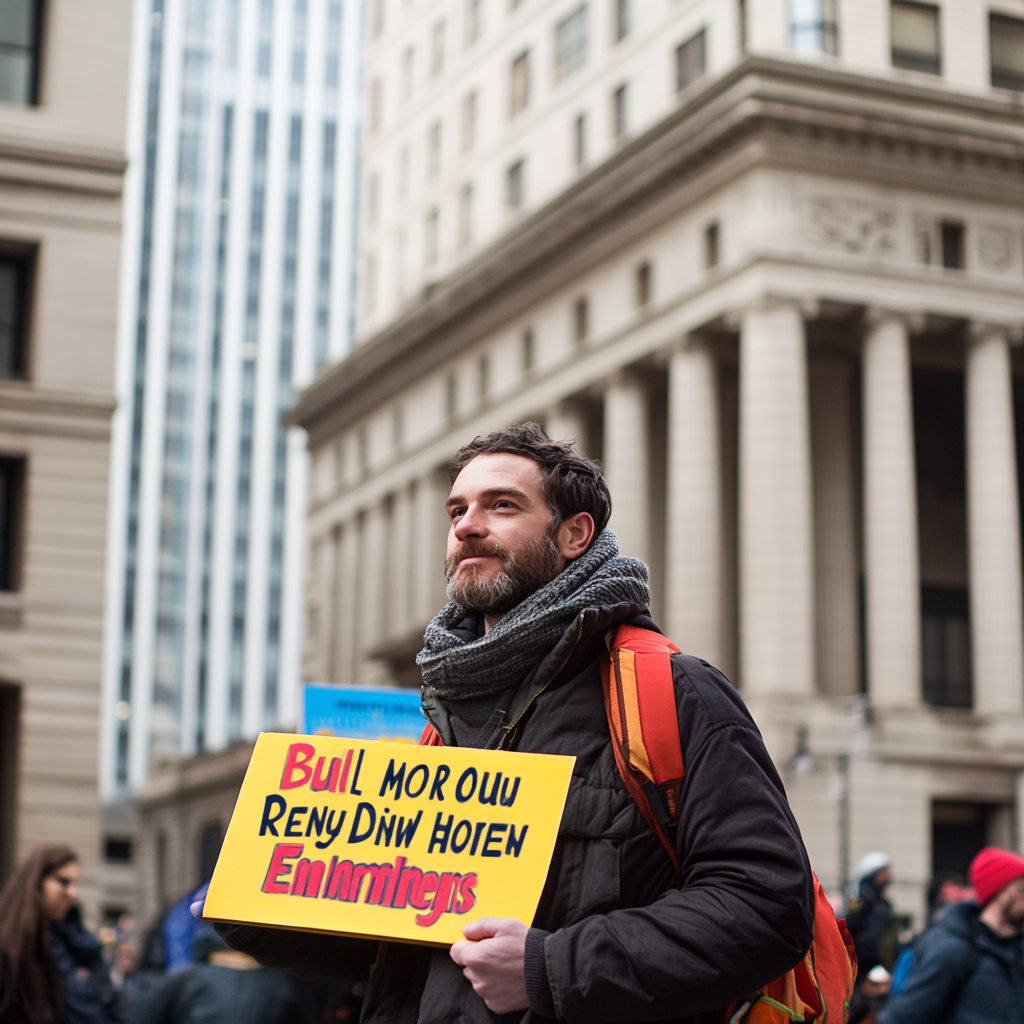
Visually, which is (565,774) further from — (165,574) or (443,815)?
(165,574)

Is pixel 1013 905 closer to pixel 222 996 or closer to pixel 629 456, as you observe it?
pixel 222 996

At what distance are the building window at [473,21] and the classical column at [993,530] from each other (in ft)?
80.6

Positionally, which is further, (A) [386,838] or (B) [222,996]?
(B) [222,996]

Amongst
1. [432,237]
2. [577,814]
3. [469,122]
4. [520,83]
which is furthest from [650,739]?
[432,237]

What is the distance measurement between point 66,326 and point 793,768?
666 inches

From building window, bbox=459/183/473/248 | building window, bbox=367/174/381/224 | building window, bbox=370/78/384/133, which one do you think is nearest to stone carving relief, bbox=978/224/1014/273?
building window, bbox=459/183/473/248

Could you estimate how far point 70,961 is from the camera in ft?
28.5

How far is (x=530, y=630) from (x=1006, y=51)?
A: 4659 centimetres

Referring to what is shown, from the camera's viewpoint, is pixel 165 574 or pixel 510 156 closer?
pixel 510 156

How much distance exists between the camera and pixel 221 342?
14375 cm

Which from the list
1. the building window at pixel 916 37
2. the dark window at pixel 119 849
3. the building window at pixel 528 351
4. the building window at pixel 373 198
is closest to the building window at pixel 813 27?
the building window at pixel 916 37

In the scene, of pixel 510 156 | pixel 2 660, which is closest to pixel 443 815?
pixel 2 660

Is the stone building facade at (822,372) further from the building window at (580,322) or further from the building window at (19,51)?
the building window at (19,51)

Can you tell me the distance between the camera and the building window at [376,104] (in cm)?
7131
